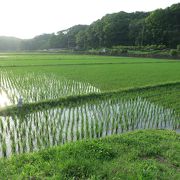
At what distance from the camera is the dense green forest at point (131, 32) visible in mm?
50031

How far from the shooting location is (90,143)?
16.2 feet

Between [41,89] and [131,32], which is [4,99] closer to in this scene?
[41,89]

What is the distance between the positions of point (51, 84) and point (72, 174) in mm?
9768

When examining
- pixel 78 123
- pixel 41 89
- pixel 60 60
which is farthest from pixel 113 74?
pixel 60 60

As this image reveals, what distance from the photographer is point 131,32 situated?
5566cm

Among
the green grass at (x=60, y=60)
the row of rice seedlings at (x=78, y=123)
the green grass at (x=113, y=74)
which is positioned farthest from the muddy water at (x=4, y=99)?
the green grass at (x=60, y=60)

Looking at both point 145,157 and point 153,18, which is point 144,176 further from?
point 153,18

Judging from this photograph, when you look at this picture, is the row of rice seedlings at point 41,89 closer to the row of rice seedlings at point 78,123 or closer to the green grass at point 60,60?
the row of rice seedlings at point 78,123

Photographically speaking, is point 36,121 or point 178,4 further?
point 178,4

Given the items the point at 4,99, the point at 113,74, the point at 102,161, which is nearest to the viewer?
the point at 102,161

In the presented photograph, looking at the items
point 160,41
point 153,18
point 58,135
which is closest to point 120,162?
point 58,135

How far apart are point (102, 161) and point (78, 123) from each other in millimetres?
2952

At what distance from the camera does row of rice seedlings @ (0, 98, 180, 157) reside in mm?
5816

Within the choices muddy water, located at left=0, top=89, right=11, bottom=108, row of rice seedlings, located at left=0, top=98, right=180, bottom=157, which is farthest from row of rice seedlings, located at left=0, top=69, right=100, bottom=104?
row of rice seedlings, located at left=0, top=98, right=180, bottom=157
